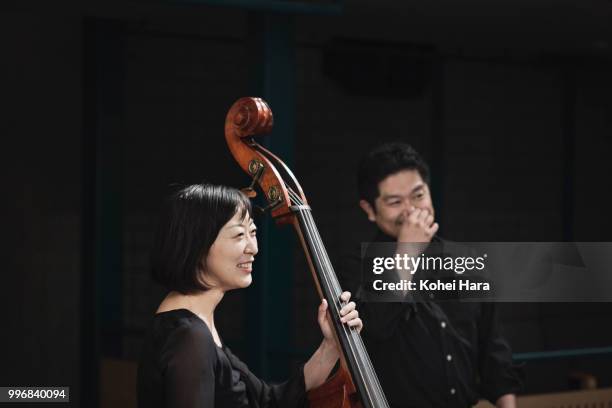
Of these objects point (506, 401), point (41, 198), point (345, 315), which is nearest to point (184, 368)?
point (345, 315)

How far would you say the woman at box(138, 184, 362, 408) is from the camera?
1.73 m

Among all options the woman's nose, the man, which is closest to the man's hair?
the man

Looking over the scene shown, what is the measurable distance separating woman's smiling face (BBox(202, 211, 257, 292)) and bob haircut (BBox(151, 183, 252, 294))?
0.04 feet

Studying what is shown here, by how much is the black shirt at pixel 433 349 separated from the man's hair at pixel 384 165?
14cm

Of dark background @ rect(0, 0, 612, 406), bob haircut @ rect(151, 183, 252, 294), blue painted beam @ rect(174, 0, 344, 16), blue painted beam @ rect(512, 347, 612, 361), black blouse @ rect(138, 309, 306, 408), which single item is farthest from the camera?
dark background @ rect(0, 0, 612, 406)

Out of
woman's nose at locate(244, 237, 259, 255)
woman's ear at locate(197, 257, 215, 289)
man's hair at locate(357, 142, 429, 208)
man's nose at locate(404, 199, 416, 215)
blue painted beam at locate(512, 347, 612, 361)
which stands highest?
man's hair at locate(357, 142, 429, 208)

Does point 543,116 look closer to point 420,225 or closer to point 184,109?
point 184,109

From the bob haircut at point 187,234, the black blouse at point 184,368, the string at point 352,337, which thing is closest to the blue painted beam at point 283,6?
the string at point 352,337

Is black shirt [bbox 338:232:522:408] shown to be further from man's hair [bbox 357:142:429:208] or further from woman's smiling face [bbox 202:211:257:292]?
woman's smiling face [bbox 202:211:257:292]

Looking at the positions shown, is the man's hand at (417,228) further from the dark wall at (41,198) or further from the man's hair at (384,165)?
the dark wall at (41,198)

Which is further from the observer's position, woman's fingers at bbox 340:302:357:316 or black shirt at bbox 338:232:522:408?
black shirt at bbox 338:232:522:408

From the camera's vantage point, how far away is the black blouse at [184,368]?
170 centimetres

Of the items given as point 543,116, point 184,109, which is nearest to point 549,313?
point 543,116

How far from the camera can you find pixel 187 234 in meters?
1.81
